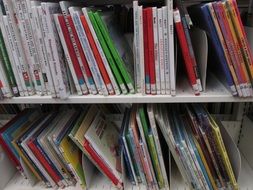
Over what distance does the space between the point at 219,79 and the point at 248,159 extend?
0.46 meters

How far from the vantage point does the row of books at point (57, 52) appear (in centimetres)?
67

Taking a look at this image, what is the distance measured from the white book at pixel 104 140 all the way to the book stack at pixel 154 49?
0.97 feet

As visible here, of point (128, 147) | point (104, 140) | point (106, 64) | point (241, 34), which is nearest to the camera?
point (241, 34)

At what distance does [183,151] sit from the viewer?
2.56 feet

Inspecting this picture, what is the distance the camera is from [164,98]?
71 centimetres

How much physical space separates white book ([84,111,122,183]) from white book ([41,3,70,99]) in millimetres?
220

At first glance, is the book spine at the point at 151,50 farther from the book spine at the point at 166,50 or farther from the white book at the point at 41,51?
the white book at the point at 41,51

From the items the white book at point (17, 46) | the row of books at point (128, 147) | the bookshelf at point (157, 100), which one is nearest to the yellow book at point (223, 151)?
the row of books at point (128, 147)

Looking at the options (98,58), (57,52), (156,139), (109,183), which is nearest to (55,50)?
(57,52)

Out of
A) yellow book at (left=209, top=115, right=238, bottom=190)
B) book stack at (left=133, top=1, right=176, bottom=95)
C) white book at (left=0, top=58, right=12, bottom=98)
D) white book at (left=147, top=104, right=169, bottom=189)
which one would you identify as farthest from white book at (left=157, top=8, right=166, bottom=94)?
white book at (left=0, top=58, right=12, bottom=98)

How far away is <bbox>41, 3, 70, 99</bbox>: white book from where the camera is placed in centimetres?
66

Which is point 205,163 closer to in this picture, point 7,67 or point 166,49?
point 166,49

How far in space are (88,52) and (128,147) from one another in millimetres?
393

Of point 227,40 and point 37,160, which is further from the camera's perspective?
point 37,160
